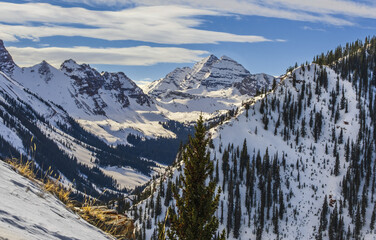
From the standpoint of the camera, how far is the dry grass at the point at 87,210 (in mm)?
14117

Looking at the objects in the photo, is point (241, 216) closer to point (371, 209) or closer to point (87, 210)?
point (371, 209)

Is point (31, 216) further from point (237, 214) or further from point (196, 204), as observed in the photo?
point (237, 214)

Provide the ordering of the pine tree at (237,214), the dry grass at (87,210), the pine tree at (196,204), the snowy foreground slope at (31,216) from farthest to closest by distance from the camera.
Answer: the pine tree at (237,214) < the pine tree at (196,204) < the dry grass at (87,210) < the snowy foreground slope at (31,216)

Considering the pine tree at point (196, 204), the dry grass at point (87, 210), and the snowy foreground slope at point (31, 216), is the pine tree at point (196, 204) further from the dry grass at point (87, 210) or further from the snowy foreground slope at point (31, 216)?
the snowy foreground slope at point (31, 216)

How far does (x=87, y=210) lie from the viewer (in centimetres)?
1483

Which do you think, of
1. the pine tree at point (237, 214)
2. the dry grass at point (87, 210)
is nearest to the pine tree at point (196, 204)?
the dry grass at point (87, 210)

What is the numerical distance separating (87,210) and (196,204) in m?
13.5

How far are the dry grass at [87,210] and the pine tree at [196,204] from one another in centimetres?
1020

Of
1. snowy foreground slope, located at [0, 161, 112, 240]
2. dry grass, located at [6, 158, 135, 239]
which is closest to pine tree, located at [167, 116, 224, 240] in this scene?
dry grass, located at [6, 158, 135, 239]

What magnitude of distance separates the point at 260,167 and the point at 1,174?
192 metres

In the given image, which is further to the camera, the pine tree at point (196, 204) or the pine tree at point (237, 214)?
the pine tree at point (237, 214)

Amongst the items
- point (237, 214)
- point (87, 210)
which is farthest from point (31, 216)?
point (237, 214)

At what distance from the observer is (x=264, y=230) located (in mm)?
171625

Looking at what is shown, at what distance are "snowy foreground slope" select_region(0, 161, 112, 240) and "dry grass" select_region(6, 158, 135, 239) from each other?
1.85 metres
